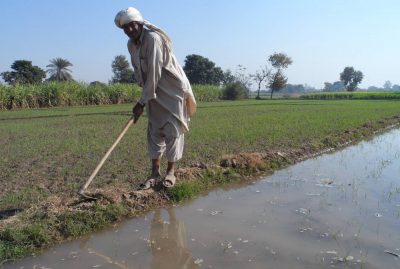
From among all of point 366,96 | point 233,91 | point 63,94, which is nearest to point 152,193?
point 63,94

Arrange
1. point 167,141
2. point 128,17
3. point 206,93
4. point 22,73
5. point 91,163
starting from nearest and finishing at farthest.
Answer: point 128,17, point 167,141, point 91,163, point 206,93, point 22,73

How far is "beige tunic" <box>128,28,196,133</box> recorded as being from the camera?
4.10 m

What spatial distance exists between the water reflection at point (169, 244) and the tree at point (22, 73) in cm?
4047

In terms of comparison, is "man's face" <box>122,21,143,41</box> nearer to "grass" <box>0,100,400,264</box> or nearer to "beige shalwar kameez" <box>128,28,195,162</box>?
"beige shalwar kameez" <box>128,28,195,162</box>

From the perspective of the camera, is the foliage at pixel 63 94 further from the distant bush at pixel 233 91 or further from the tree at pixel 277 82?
the tree at pixel 277 82

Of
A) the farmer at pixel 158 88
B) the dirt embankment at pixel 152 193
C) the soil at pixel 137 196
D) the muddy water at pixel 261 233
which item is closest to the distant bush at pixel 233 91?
the dirt embankment at pixel 152 193

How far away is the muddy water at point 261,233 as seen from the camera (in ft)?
10.1

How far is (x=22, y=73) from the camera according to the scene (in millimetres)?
41625

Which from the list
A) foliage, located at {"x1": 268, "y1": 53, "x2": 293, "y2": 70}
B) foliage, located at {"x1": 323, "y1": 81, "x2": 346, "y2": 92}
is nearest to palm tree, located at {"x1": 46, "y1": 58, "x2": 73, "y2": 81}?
foliage, located at {"x1": 268, "y1": 53, "x2": 293, "y2": 70}

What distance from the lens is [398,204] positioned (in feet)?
14.8

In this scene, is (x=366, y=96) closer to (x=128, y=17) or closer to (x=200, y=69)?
(x=200, y=69)

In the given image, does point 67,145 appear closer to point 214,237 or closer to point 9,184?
point 9,184

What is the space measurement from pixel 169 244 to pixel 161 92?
166 cm

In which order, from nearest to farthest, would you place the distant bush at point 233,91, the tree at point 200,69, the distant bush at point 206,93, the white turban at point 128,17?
1. the white turban at point 128,17
2. the distant bush at point 206,93
3. the distant bush at point 233,91
4. the tree at point 200,69
